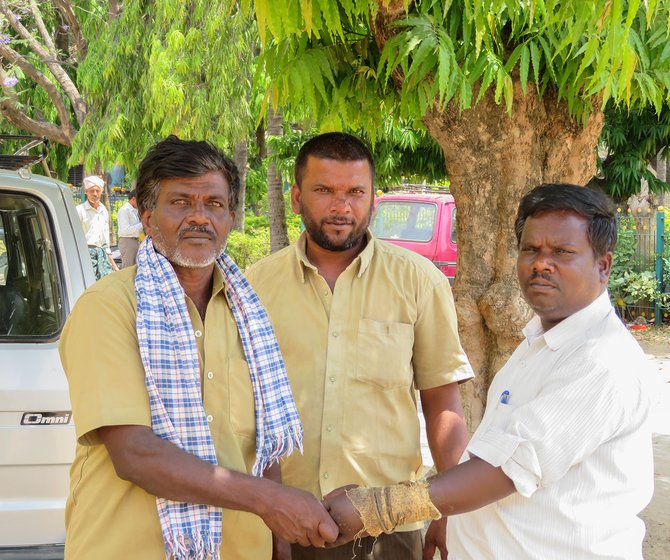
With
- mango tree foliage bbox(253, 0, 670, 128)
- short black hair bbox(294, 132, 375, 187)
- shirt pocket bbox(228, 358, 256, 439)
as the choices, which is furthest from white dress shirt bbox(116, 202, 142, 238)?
shirt pocket bbox(228, 358, 256, 439)

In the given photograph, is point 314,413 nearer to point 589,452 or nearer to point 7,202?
point 589,452

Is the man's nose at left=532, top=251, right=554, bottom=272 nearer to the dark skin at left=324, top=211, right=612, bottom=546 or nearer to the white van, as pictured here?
the dark skin at left=324, top=211, right=612, bottom=546

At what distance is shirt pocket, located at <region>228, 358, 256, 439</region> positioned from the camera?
2.27 metres

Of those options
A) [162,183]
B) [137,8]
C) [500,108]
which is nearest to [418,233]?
[137,8]

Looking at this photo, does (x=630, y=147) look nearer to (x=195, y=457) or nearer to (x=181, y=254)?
(x=181, y=254)

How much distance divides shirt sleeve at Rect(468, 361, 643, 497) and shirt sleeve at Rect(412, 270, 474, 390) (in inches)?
33.8

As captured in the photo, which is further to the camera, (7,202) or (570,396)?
(7,202)

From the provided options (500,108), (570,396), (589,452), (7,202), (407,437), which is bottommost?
(407,437)

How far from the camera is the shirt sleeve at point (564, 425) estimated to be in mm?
1843

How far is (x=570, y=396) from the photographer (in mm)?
1866

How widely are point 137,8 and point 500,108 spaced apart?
990 cm

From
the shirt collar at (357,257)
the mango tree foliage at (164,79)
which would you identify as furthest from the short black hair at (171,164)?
the mango tree foliage at (164,79)

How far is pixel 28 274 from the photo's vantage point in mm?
3773

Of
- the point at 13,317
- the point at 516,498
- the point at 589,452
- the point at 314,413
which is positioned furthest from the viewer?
the point at 13,317
